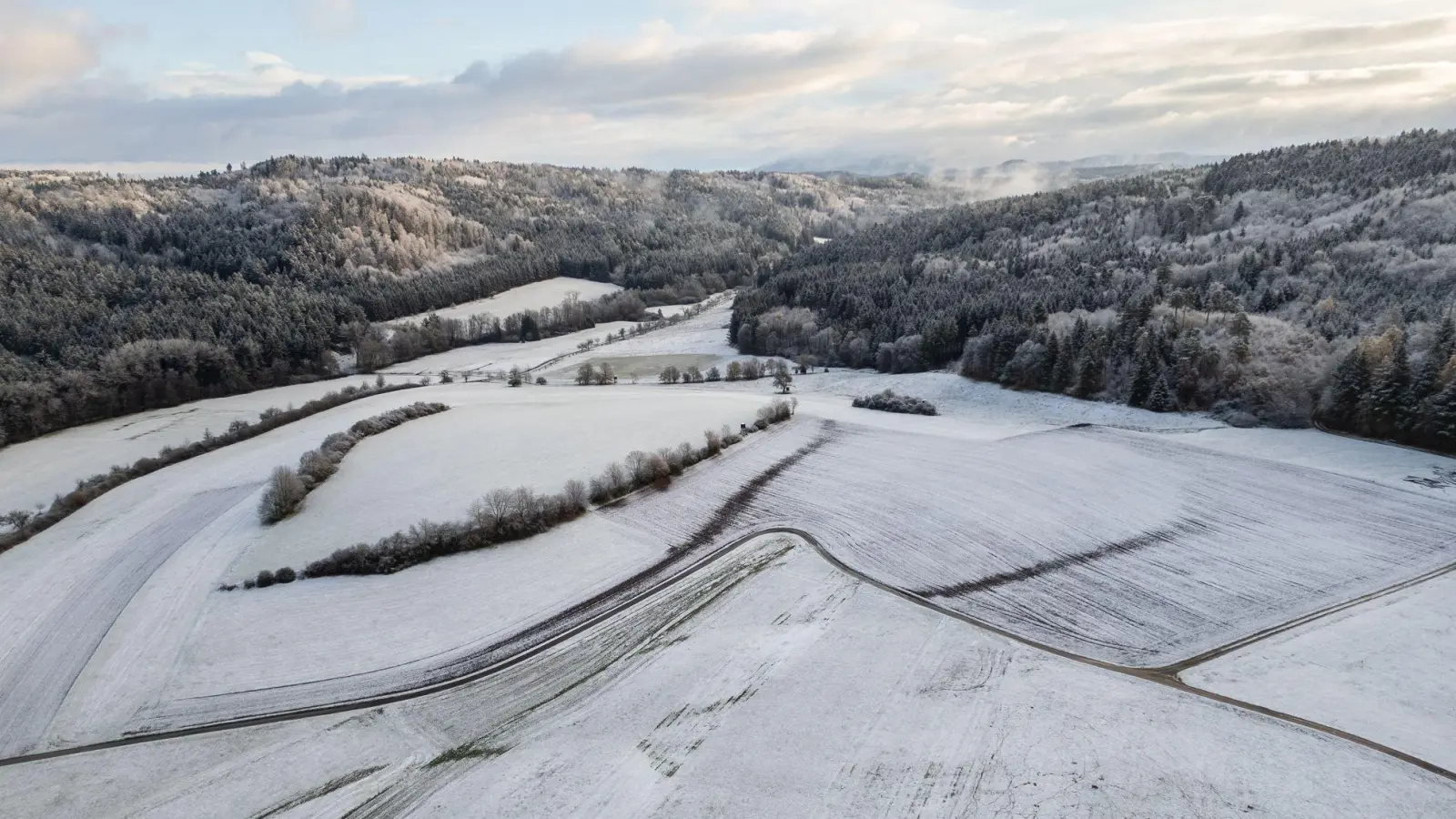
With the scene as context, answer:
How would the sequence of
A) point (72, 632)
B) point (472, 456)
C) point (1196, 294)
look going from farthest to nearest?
1. point (1196, 294)
2. point (472, 456)
3. point (72, 632)

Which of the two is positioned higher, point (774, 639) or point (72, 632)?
point (774, 639)

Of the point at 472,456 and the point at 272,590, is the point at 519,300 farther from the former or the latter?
the point at 272,590

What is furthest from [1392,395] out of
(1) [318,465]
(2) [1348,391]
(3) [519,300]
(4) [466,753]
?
(3) [519,300]

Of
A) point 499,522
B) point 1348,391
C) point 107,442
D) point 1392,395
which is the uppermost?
point 1392,395

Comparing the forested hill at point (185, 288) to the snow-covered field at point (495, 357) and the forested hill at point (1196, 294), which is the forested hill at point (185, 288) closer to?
the snow-covered field at point (495, 357)

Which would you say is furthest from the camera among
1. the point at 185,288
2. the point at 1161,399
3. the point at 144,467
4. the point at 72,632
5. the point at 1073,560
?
the point at 185,288

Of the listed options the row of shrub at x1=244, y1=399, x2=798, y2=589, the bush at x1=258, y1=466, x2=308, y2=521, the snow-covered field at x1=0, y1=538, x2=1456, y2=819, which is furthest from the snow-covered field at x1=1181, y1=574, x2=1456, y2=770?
the bush at x1=258, y1=466, x2=308, y2=521
